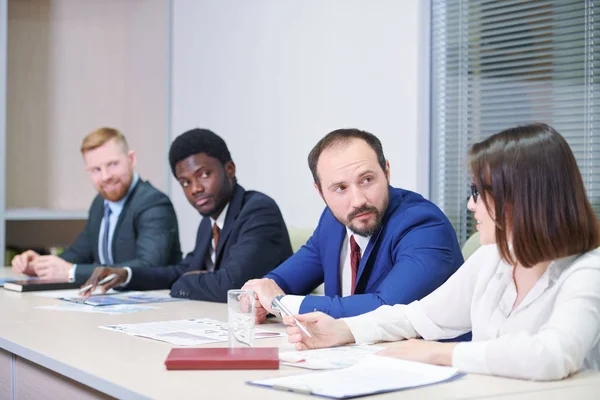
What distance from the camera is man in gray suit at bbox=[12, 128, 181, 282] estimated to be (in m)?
3.72

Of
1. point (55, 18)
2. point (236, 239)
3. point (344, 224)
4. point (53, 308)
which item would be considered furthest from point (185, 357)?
point (55, 18)

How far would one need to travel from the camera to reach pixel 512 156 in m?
1.67

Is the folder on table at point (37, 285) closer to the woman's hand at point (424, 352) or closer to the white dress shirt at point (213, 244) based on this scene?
the white dress shirt at point (213, 244)

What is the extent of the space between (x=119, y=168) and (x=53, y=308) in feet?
4.84

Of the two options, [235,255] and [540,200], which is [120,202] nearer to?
[235,255]

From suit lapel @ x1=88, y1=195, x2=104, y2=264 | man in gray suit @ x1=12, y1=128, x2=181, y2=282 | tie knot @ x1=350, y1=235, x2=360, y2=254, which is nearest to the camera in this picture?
tie knot @ x1=350, y1=235, x2=360, y2=254

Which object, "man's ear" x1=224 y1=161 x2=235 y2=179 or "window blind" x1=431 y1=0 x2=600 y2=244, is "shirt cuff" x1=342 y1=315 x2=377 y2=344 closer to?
"window blind" x1=431 y1=0 x2=600 y2=244

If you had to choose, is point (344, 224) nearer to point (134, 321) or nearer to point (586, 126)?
point (134, 321)

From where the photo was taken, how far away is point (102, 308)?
2.68 metres

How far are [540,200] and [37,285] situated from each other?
7.49 ft

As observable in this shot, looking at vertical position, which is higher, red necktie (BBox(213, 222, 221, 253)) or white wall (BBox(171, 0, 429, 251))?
white wall (BBox(171, 0, 429, 251))

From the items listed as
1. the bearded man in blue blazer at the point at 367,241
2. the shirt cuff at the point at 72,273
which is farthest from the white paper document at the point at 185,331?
the shirt cuff at the point at 72,273

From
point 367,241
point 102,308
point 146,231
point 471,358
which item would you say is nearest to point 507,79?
point 367,241

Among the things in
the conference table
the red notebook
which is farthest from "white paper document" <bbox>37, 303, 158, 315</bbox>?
the red notebook
